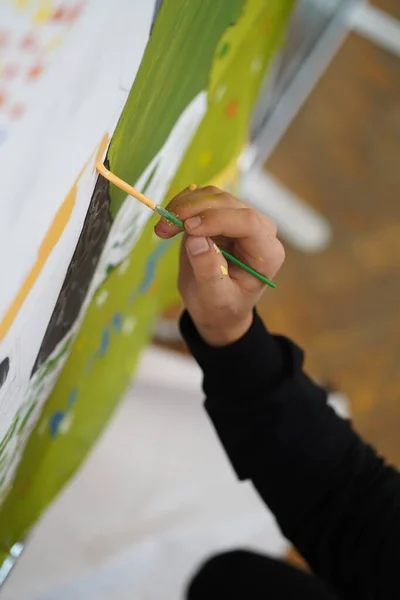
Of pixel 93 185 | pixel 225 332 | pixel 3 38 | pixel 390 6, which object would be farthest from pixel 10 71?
pixel 390 6

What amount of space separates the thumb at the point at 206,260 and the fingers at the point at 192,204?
17mm

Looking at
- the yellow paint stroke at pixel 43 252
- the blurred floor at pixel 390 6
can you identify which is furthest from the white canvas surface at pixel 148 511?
the blurred floor at pixel 390 6

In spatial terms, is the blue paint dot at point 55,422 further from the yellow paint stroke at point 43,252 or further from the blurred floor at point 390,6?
the blurred floor at point 390,6

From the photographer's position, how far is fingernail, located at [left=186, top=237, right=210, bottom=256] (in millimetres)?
442

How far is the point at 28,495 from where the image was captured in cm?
62

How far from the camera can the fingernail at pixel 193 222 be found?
423 mm

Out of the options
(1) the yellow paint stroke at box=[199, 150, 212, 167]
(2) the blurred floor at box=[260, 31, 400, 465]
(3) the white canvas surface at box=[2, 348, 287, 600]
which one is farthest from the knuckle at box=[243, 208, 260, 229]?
(2) the blurred floor at box=[260, 31, 400, 465]

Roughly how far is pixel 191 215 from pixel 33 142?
0.20 meters

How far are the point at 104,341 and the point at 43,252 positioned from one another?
374mm

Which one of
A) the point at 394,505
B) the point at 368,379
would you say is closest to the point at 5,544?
the point at 394,505

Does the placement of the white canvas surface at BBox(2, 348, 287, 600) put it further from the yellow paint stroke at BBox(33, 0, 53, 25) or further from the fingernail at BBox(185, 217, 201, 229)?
the yellow paint stroke at BBox(33, 0, 53, 25)

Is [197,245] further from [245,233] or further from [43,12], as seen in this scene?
[43,12]

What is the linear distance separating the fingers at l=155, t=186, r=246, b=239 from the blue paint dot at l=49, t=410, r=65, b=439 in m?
0.25

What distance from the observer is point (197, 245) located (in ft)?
1.46
